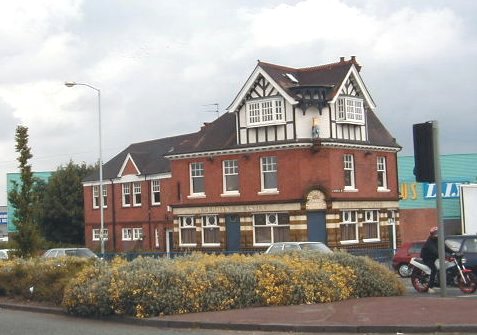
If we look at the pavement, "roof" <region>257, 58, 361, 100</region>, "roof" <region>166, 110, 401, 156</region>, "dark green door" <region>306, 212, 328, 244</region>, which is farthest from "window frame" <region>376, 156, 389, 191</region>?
the pavement

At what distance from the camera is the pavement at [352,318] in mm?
13141

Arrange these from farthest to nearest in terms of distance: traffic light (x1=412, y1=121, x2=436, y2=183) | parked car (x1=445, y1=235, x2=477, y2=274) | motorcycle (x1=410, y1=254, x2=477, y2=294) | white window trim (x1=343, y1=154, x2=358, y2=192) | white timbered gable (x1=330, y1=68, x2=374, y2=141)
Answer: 1. white window trim (x1=343, y1=154, x2=358, y2=192)
2. white timbered gable (x1=330, y1=68, x2=374, y2=141)
3. parked car (x1=445, y1=235, x2=477, y2=274)
4. motorcycle (x1=410, y1=254, x2=477, y2=294)
5. traffic light (x1=412, y1=121, x2=436, y2=183)

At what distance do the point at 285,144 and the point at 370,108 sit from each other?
26.1 feet

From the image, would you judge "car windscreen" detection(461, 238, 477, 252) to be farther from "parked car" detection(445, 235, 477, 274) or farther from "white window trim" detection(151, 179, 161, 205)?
"white window trim" detection(151, 179, 161, 205)

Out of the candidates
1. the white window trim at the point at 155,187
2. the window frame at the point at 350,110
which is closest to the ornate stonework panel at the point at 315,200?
the window frame at the point at 350,110

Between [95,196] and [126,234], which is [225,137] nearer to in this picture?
[126,234]

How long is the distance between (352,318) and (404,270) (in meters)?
17.8

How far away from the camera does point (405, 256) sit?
104 ft

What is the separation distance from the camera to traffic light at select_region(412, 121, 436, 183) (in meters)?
18.0

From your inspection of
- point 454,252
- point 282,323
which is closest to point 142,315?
point 282,323

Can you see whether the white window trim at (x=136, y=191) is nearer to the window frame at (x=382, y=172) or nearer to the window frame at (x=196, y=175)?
the window frame at (x=196, y=175)

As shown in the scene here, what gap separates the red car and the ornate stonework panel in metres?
9.39

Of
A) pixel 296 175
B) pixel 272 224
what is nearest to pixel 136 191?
pixel 272 224

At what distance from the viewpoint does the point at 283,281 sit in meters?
17.4
